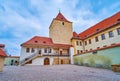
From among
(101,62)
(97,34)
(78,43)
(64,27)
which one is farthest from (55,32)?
(101,62)

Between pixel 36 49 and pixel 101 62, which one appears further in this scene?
pixel 36 49

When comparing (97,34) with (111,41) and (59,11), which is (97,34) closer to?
(111,41)

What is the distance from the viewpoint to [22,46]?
21.3m

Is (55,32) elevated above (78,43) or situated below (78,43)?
above

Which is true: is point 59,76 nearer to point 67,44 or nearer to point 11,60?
point 67,44

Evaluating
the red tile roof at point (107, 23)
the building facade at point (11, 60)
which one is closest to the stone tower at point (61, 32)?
the red tile roof at point (107, 23)

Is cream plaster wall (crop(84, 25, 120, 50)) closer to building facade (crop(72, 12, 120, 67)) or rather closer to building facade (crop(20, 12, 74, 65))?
building facade (crop(72, 12, 120, 67))

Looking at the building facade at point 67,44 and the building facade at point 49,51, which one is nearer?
the building facade at point 67,44

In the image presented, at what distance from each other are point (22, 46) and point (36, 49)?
134 inches

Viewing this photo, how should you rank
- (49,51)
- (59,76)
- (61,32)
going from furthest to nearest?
(61,32)
(49,51)
(59,76)

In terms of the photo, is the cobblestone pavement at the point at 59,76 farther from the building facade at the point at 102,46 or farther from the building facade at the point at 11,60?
the building facade at the point at 11,60

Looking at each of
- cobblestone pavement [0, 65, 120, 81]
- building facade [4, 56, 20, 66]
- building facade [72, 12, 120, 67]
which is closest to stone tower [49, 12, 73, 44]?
building facade [72, 12, 120, 67]

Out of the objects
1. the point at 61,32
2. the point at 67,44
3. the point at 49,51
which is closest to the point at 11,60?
the point at 49,51

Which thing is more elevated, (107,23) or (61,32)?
(107,23)
